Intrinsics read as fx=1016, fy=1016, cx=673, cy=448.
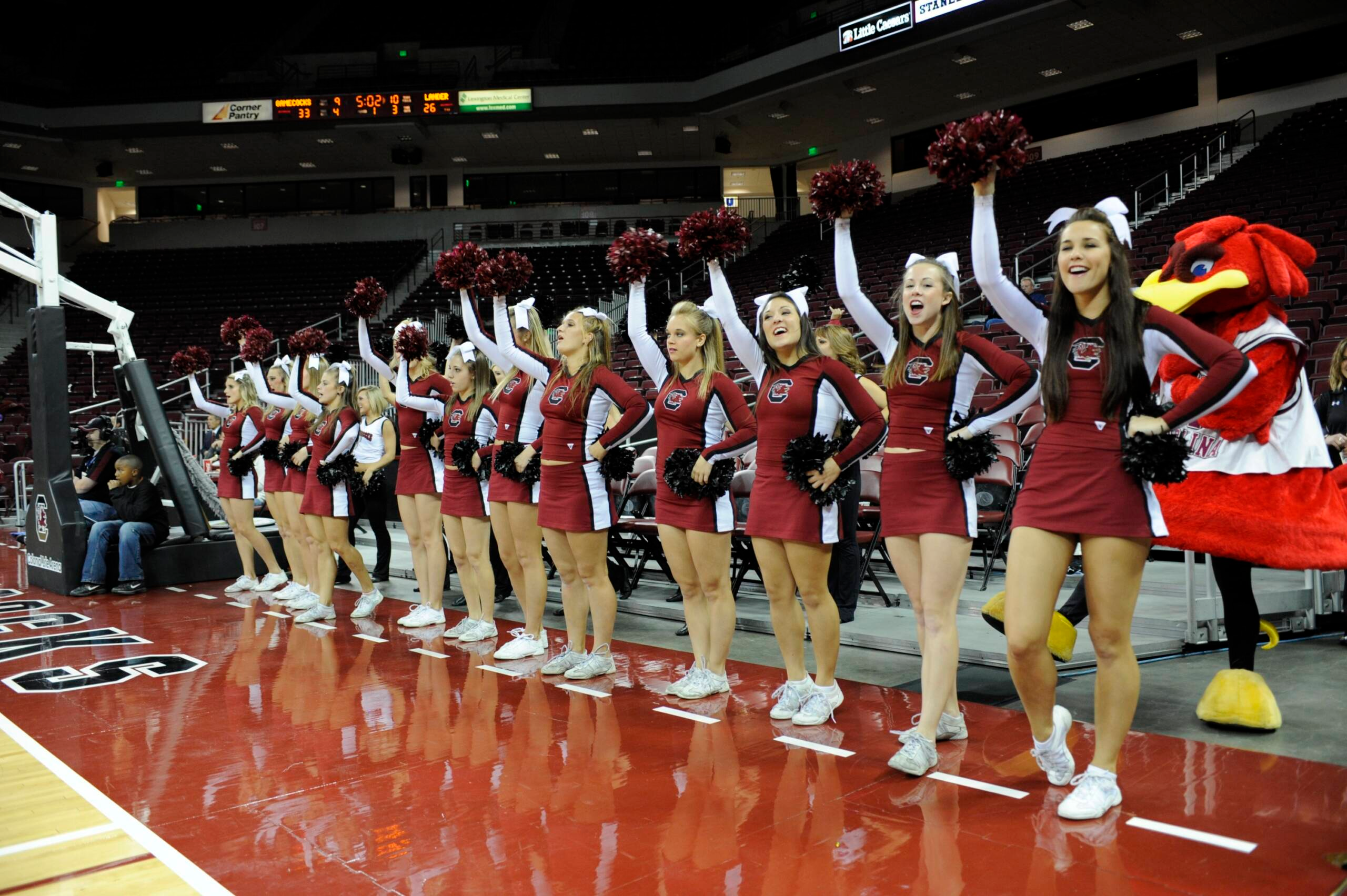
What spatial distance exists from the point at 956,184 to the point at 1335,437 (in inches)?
114

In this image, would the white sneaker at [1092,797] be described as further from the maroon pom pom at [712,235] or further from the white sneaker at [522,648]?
the white sneaker at [522,648]

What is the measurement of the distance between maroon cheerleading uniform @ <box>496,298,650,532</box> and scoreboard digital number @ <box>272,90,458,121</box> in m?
17.5

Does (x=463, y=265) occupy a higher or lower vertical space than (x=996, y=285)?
higher

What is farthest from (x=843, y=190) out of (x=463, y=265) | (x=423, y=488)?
(x=423, y=488)

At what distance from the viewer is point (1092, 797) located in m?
2.71

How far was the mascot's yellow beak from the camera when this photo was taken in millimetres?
3246

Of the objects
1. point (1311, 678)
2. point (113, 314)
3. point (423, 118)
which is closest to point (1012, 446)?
point (1311, 678)

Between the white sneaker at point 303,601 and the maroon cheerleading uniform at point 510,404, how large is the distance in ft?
→ 7.52

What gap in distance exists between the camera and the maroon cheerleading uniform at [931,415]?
322 centimetres

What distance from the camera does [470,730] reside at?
3799 mm

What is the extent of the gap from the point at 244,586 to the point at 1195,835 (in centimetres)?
701

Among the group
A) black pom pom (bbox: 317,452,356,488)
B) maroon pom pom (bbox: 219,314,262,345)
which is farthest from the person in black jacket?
black pom pom (bbox: 317,452,356,488)

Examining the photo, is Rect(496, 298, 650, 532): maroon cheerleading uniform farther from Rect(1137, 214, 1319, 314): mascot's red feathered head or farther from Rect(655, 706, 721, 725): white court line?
Rect(1137, 214, 1319, 314): mascot's red feathered head

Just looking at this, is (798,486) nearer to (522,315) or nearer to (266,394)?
(522,315)
